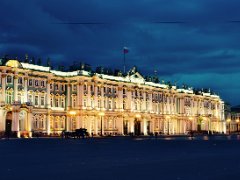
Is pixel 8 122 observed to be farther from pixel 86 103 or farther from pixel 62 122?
pixel 86 103

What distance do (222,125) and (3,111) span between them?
3903 inches

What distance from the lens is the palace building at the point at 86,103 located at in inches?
3317

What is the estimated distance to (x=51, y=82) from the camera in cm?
9569

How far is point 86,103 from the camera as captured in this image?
9862 centimetres

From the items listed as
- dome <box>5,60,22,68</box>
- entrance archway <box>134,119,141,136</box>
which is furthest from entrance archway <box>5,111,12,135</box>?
entrance archway <box>134,119,141,136</box>

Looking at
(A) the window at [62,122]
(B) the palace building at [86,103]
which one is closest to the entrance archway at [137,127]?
(B) the palace building at [86,103]

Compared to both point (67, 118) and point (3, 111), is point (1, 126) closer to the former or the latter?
point (3, 111)

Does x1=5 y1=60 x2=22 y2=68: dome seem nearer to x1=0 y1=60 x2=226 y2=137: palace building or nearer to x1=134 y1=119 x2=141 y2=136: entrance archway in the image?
x1=0 y1=60 x2=226 y2=137: palace building

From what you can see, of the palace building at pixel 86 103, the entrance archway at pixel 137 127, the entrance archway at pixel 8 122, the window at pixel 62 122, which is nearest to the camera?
the entrance archway at pixel 8 122

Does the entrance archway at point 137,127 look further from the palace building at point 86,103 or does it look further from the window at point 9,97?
the window at point 9,97

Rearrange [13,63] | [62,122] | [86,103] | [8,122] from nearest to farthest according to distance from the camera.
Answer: [8,122] < [13,63] < [62,122] < [86,103]

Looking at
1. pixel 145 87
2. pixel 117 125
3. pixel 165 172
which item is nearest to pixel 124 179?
pixel 165 172

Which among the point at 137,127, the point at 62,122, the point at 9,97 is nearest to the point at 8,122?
the point at 9,97

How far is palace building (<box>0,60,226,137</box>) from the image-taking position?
84250mm
